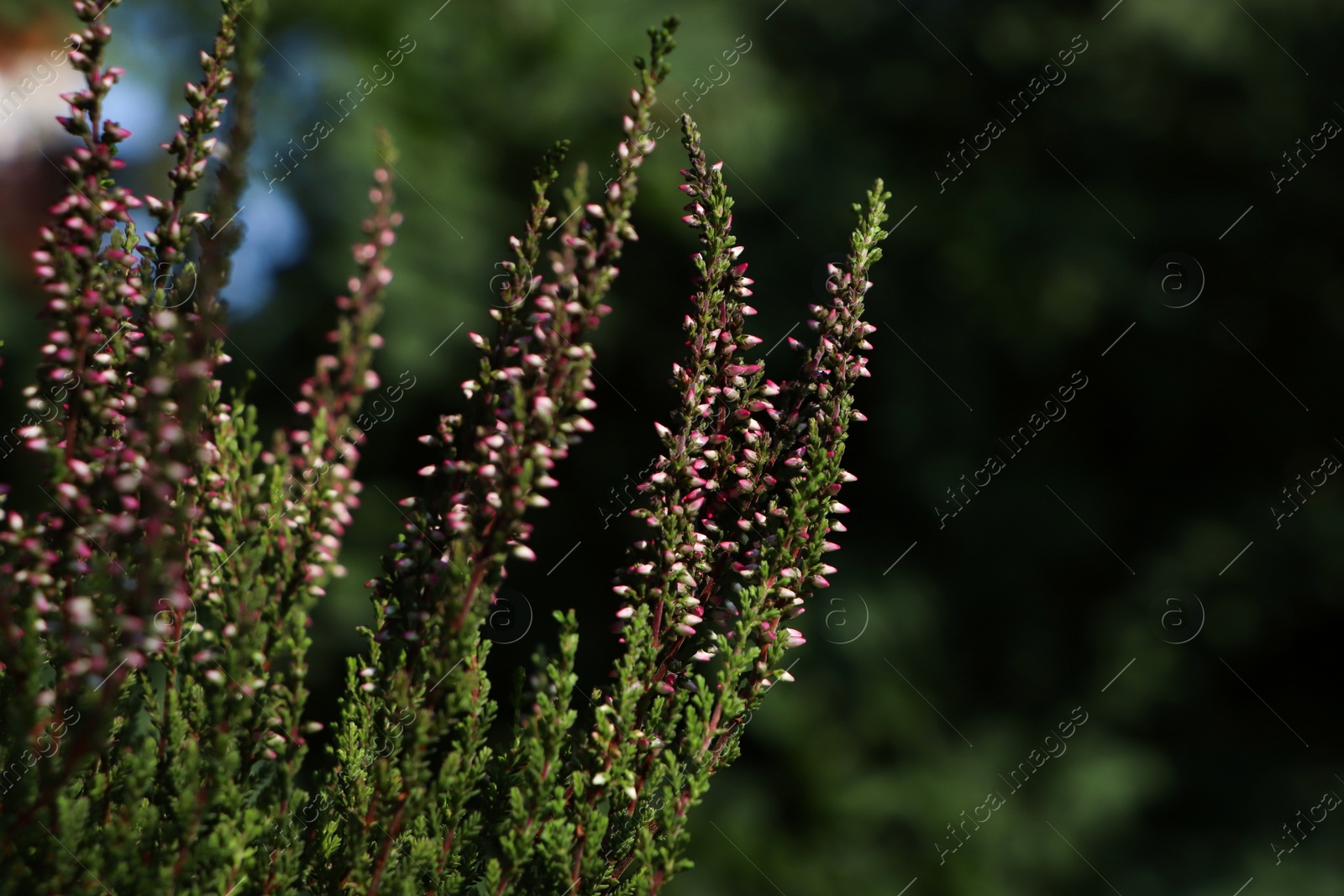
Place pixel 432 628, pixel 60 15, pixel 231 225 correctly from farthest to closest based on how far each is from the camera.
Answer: pixel 60 15 → pixel 432 628 → pixel 231 225

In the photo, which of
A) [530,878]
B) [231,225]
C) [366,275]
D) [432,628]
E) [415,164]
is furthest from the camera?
[415,164]

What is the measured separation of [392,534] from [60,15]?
4.35 metres

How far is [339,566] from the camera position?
4.50ft

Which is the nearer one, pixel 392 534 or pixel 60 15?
pixel 392 534

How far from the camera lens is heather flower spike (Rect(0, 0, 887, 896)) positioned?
1.30 meters

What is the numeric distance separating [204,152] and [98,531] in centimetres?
57

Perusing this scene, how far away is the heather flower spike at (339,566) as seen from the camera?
1304 millimetres

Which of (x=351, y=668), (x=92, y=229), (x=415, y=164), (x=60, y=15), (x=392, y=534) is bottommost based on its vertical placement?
(x=351, y=668)

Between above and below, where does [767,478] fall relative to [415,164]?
below

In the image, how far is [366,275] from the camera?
4.39ft

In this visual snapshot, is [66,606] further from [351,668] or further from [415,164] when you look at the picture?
[415,164]

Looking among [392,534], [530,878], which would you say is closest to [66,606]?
[530,878]

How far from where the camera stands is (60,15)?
7094mm

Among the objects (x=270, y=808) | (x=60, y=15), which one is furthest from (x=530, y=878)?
(x=60, y=15)
